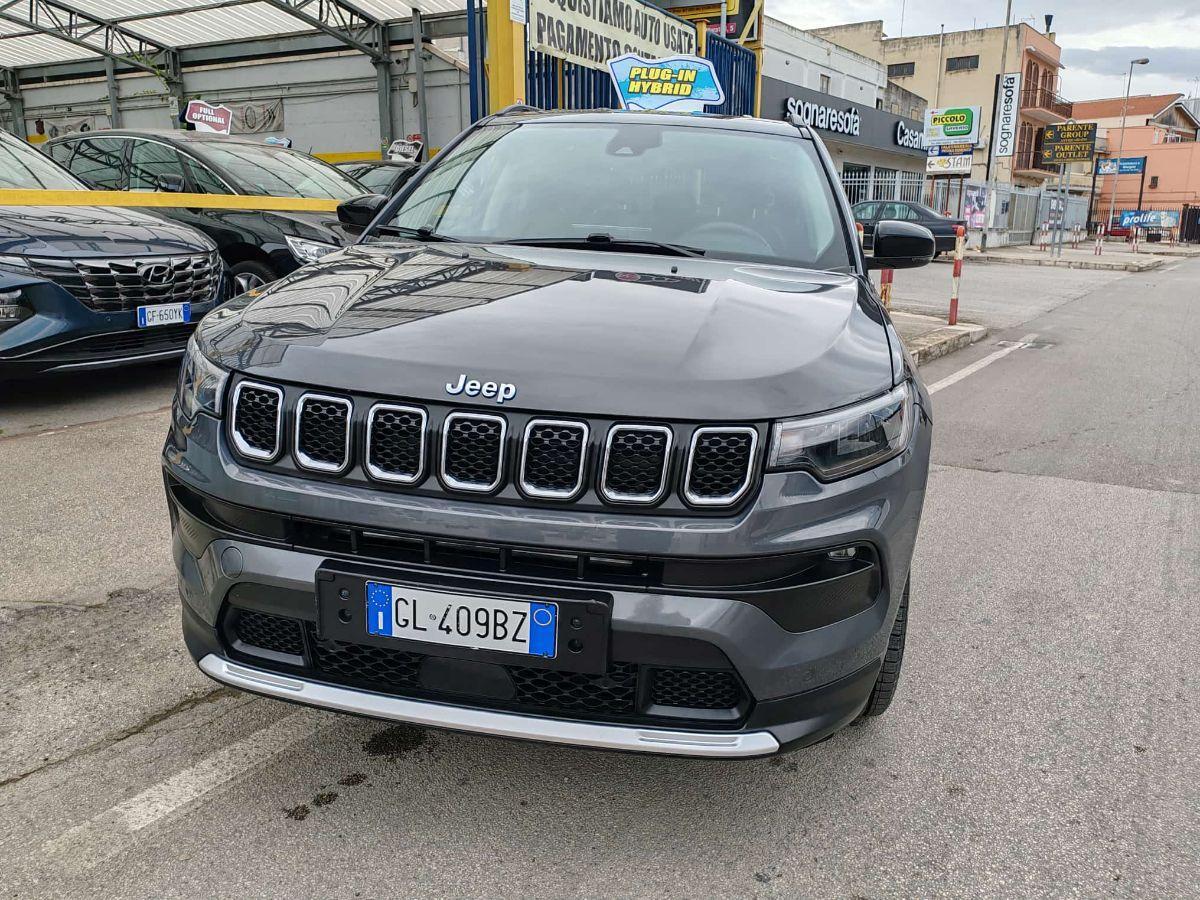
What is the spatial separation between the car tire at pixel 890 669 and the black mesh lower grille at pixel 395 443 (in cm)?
130

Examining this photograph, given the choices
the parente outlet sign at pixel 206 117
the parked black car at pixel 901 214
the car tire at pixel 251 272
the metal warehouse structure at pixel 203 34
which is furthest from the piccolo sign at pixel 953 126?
the car tire at pixel 251 272

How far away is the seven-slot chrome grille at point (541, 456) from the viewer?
184cm

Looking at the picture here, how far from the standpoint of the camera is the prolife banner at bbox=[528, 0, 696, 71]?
11.0m

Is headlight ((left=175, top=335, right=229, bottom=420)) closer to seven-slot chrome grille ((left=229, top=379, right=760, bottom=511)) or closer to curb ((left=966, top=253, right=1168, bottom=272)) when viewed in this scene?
seven-slot chrome grille ((left=229, top=379, right=760, bottom=511))

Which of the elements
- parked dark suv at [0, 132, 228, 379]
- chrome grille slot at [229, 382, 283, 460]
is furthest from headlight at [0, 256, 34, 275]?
chrome grille slot at [229, 382, 283, 460]

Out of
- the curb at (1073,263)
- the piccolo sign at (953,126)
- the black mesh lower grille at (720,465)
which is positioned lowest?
the curb at (1073,263)

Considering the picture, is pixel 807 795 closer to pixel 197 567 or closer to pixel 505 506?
pixel 505 506

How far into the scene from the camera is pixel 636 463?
1.84 m

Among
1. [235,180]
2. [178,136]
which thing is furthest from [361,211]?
[178,136]

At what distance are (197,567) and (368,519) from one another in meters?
0.50

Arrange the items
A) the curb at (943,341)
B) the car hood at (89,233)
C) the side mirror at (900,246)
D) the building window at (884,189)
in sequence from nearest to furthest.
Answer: the side mirror at (900,246) < the car hood at (89,233) < the curb at (943,341) < the building window at (884,189)

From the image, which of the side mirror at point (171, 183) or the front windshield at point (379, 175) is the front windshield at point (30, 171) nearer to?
the side mirror at point (171, 183)

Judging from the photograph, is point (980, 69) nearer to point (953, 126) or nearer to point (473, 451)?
point (953, 126)

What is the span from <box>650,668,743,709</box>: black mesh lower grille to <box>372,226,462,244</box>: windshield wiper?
1.77 meters
